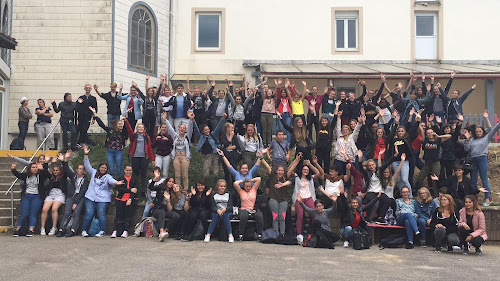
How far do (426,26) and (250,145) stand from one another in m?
12.4

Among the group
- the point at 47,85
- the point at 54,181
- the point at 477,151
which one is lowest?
the point at 54,181

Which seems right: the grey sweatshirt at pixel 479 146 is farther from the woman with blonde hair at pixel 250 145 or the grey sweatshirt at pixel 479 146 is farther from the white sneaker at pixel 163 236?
the white sneaker at pixel 163 236

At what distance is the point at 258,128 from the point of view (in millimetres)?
13000

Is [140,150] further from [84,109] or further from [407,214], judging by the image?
[407,214]

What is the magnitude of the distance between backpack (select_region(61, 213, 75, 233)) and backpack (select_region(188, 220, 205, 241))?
2.54 metres

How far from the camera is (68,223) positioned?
10.6m

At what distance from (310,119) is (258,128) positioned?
1.44m

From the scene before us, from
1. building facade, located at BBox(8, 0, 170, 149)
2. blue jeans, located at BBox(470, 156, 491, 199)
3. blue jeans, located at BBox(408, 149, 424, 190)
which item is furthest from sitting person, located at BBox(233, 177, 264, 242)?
building facade, located at BBox(8, 0, 170, 149)

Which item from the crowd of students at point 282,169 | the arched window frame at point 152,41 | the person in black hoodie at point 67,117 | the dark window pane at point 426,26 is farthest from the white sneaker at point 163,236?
the dark window pane at point 426,26

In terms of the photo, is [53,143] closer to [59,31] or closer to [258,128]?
[59,31]

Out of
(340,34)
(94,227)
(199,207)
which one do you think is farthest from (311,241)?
(340,34)

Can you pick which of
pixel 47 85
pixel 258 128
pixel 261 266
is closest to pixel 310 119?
pixel 258 128

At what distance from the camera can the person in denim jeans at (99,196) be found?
10633mm

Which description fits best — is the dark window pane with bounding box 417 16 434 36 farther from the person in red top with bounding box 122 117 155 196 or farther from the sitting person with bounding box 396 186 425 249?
the person in red top with bounding box 122 117 155 196
